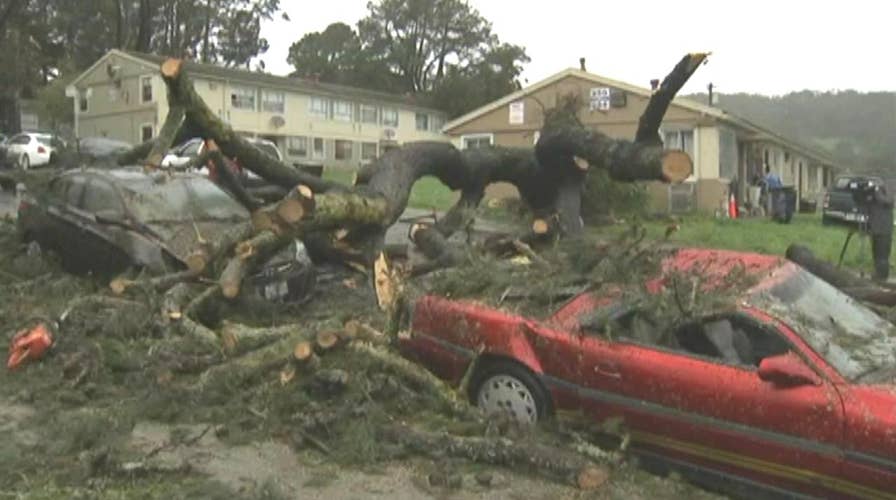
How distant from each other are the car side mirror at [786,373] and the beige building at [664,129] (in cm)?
2066

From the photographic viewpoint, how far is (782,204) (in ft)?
87.0

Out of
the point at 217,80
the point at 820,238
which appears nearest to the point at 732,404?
the point at 820,238

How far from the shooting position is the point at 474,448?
5.53 metres

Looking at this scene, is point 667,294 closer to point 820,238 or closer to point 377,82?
point 820,238

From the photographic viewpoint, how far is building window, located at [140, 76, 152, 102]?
43438mm

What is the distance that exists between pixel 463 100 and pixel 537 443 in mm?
57606

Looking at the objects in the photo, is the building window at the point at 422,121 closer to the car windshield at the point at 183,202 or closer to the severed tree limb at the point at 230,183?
the severed tree limb at the point at 230,183

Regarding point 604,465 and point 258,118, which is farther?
point 258,118

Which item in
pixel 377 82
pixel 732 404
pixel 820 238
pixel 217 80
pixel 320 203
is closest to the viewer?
pixel 732 404

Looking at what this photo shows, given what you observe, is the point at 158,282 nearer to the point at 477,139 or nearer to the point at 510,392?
the point at 510,392

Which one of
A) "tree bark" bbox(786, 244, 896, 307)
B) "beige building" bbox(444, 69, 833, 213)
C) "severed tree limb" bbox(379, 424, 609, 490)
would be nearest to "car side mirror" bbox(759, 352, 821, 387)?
"severed tree limb" bbox(379, 424, 609, 490)

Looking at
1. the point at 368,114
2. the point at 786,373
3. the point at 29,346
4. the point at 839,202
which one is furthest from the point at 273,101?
Answer: the point at 786,373

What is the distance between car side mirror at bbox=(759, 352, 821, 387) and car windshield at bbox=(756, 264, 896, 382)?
8.8 inches

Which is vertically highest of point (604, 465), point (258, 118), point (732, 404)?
point (258, 118)
